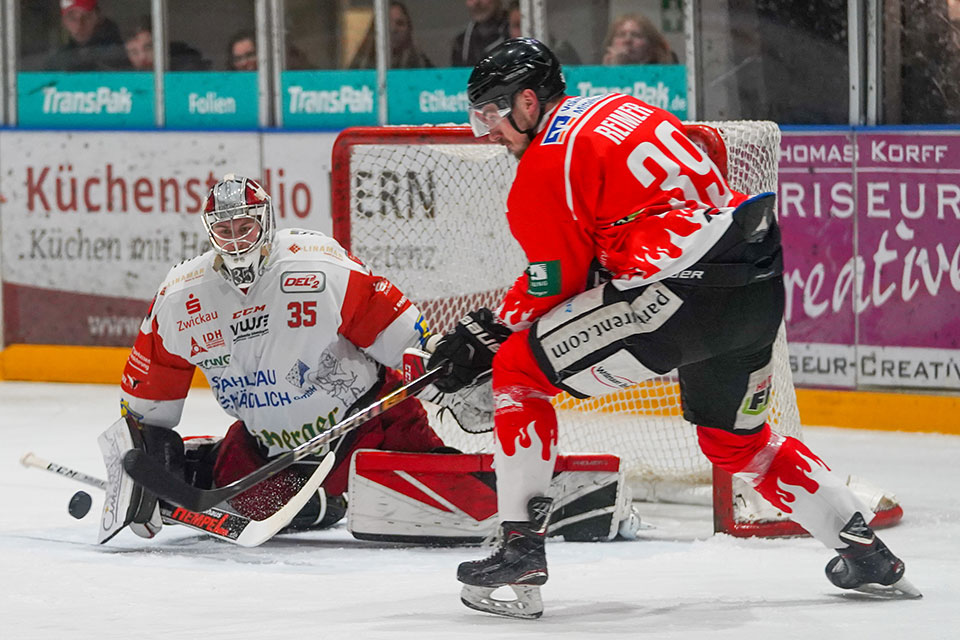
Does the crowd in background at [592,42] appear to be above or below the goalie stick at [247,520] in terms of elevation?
above

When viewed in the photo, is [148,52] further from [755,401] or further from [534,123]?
[755,401]

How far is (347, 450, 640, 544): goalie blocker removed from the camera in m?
3.71

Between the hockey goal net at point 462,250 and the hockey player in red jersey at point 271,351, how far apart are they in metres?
0.64

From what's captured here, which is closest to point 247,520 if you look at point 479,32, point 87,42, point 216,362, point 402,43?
point 216,362

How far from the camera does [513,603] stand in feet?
9.75

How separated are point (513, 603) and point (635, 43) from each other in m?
3.55

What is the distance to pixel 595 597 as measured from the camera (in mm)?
3172

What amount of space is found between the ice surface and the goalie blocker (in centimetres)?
6

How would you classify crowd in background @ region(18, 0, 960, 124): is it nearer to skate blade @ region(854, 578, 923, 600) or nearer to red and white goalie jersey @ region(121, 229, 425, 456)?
red and white goalie jersey @ region(121, 229, 425, 456)

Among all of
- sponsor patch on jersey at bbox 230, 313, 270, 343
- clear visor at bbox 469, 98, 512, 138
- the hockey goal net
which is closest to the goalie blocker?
sponsor patch on jersey at bbox 230, 313, 270, 343

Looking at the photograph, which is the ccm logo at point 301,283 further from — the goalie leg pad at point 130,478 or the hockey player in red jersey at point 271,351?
the goalie leg pad at point 130,478

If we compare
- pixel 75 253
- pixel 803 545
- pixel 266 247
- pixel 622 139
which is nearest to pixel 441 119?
pixel 75 253

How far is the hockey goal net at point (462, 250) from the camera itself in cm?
441

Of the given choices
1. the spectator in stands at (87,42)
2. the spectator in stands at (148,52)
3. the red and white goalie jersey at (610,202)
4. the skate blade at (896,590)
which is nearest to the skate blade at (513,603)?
the red and white goalie jersey at (610,202)
